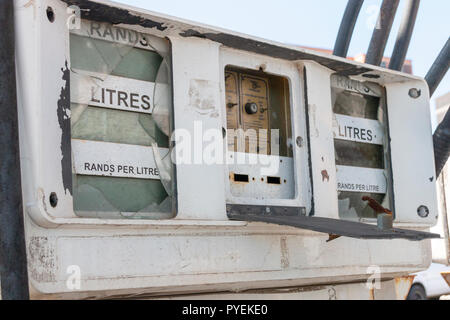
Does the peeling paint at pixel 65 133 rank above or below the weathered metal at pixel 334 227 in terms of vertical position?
above

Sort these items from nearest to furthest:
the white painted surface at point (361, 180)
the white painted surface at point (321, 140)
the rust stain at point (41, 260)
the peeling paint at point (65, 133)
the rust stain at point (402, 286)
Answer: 1. the rust stain at point (41, 260)
2. the peeling paint at point (65, 133)
3. the white painted surface at point (321, 140)
4. the white painted surface at point (361, 180)
5. the rust stain at point (402, 286)

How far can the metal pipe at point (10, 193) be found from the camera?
1864 mm

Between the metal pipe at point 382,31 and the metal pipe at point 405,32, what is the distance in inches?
3.8

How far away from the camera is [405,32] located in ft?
12.4

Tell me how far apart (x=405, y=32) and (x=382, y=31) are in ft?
0.53

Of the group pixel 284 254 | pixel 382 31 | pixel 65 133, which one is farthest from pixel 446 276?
pixel 65 133

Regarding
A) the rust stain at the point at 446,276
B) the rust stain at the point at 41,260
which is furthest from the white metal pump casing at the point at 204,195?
the rust stain at the point at 446,276

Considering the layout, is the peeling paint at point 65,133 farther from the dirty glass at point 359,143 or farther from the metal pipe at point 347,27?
the metal pipe at point 347,27

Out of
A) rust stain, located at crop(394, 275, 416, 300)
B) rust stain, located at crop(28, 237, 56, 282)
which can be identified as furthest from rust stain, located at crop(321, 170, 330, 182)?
rust stain, located at crop(28, 237, 56, 282)

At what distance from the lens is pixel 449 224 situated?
7605 millimetres

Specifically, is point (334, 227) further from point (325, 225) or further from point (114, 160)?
point (114, 160)
